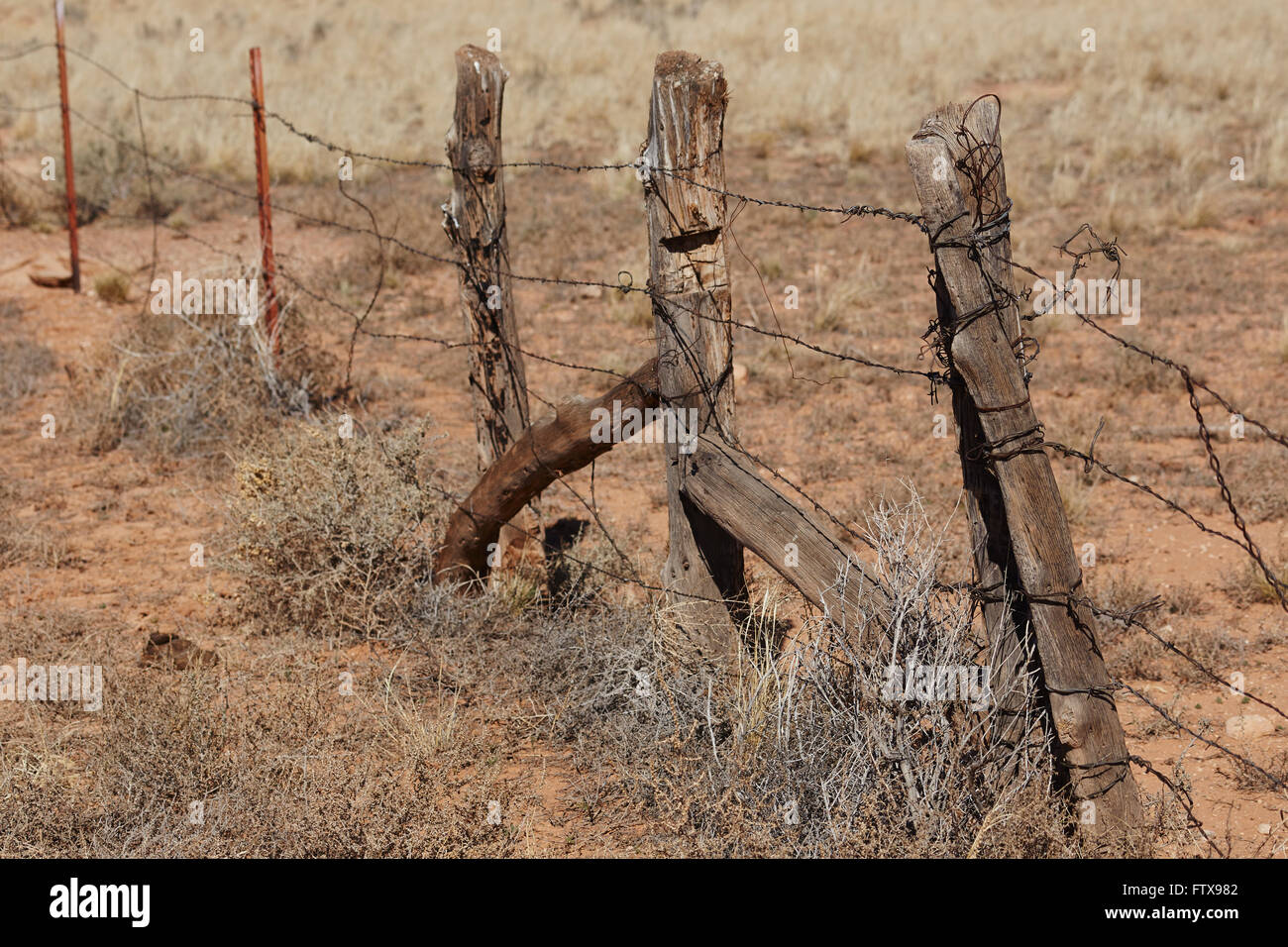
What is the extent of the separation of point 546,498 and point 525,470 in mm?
1843

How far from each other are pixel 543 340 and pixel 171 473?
3123 millimetres

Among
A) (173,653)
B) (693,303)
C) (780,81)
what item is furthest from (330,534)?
(780,81)

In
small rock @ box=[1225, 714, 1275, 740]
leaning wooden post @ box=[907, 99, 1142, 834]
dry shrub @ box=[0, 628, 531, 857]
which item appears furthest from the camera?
small rock @ box=[1225, 714, 1275, 740]

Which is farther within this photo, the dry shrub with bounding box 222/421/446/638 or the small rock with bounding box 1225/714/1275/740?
the dry shrub with bounding box 222/421/446/638

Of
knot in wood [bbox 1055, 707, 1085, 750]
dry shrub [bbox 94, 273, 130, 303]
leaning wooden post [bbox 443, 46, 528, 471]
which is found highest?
dry shrub [bbox 94, 273, 130, 303]

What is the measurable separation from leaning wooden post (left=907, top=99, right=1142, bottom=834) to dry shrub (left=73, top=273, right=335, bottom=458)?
4625 mm

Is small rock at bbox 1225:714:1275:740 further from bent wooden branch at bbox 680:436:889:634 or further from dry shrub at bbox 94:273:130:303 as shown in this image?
dry shrub at bbox 94:273:130:303

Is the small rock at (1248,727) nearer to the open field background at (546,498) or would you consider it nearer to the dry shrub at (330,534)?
the open field background at (546,498)

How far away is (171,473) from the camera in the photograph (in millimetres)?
6320

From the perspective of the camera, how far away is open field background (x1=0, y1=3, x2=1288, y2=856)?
3.34m

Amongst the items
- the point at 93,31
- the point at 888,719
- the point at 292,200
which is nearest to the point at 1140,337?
the point at 888,719

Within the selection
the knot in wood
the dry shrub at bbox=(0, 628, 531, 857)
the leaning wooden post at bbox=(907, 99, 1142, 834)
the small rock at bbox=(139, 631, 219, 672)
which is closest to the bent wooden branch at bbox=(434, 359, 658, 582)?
the dry shrub at bbox=(0, 628, 531, 857)

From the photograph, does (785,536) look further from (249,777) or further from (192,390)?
(192,390)

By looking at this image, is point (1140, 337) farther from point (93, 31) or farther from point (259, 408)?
point (93, 31)
